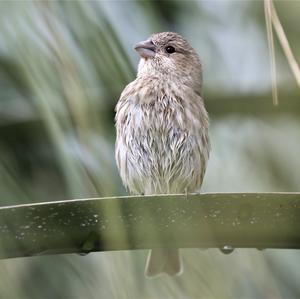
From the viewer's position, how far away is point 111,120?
1.36 meters

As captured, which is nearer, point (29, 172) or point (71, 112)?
point (71, 112)

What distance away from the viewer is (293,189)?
3.51 feet

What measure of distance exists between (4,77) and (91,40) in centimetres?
39

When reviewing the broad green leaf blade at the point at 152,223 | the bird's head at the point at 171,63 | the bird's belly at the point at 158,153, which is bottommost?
the bird's belly at the point at 158,153

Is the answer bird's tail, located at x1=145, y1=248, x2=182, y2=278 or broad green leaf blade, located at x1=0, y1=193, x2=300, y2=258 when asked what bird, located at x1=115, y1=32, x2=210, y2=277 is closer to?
bird's tail, located at x1=145, y1=248, x2=182, y2=278

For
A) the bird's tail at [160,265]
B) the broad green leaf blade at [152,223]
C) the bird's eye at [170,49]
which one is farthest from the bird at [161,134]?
the broad green leaf blade at [152,223]

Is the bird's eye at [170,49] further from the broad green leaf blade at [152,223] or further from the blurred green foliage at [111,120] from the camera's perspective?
the broad green leaf blade at [152,223]

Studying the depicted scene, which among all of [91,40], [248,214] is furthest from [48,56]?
[248,214]

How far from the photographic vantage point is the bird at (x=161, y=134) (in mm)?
3203

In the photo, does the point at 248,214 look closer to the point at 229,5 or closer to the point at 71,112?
the point at 71,112

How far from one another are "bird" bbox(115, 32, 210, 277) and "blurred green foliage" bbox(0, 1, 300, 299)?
1.77 meters

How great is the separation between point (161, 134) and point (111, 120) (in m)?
1.84

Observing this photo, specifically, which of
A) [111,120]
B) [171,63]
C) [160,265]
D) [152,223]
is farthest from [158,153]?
[152,223]

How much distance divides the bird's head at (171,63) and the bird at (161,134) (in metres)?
0.01
